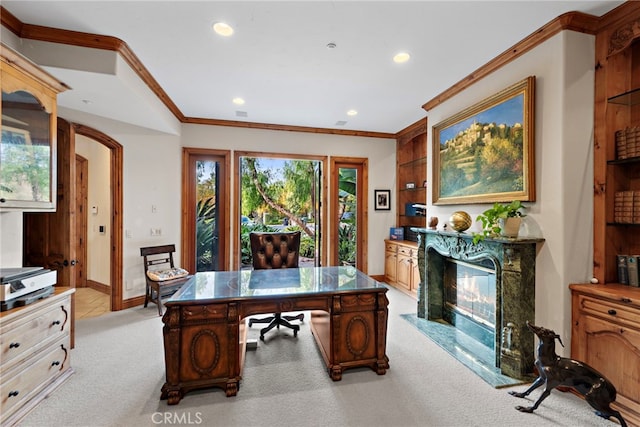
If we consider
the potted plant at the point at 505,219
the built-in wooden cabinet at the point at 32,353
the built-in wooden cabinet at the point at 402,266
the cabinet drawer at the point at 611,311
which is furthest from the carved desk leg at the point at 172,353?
the built-in wooden cabinet at the point at 402,266

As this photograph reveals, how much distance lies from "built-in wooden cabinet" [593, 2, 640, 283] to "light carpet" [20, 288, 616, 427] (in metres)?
1.22

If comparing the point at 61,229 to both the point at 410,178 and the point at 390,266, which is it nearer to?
the point at 390,266

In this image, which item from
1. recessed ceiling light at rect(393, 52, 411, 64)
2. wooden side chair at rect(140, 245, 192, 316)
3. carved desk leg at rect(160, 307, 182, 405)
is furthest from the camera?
wooden side chair at rect(140, 245, 192, 316)

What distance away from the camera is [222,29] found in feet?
7.53

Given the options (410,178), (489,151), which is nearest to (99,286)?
(410,178)

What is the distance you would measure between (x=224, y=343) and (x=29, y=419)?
1.29 metres

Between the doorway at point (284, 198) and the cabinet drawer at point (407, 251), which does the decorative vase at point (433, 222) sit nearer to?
the cabinet drawer at point (407, 251)

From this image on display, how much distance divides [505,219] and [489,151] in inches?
32.1

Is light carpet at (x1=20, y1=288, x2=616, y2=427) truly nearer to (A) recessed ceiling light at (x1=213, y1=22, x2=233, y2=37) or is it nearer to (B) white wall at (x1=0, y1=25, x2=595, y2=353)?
(B) white wall at (x1=0, y1=25, x2=595, y2=353)

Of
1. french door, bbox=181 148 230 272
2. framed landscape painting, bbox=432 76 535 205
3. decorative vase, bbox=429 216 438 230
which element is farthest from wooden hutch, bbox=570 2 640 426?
french door, bbox=181 148 230 272

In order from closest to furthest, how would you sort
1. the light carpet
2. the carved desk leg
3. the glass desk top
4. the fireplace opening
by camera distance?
the light carpet < the carved desk leg < the glass desk top < the fireplace opening

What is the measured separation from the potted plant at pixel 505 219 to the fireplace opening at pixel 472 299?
0.43 meters

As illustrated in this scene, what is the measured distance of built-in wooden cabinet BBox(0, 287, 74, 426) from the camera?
1.74 meters

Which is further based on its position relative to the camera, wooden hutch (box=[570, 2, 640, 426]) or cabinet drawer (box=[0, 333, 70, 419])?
wooden hutch (box=[570, 2, 640, 426])
